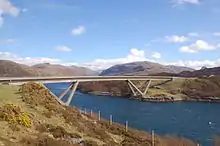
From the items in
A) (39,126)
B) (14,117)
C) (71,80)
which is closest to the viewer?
(14,117)

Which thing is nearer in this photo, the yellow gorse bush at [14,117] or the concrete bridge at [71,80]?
the yellow gorse bush at [14,117]

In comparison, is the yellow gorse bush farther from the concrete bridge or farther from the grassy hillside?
the concrete bridge

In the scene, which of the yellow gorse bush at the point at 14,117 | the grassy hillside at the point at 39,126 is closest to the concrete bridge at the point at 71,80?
the grassy hillside at the point at 39,126

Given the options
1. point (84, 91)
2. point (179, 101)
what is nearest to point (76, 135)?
point (179, 101)

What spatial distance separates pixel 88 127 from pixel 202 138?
29.5 m

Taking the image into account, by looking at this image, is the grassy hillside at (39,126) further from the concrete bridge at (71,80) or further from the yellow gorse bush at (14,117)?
the concrete bridge at (71,80)

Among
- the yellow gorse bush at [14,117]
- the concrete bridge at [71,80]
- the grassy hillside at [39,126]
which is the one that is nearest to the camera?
the grassy hillside at [39,126]

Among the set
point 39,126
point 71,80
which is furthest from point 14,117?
point 71,80

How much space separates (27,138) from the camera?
17.2m

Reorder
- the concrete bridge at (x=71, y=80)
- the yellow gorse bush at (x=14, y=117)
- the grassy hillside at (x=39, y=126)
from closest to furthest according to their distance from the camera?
1. the grassy hillside at (x=39, y=126)
2. the yellow gorse bush at (x=14, y=117)
3. the concrete bridge at (x=71, y=80)


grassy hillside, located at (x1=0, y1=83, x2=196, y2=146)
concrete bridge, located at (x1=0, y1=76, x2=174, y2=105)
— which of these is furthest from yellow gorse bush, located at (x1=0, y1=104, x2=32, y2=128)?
concrete bridge, located at (x1=0, y1=76, x2=174, y2=105)

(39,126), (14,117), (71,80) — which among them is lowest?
(39,126)

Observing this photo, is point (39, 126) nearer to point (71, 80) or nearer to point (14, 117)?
point (14, 117)

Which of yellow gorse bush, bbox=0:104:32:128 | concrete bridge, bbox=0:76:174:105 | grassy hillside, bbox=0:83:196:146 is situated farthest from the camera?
concrete bridge, bbox=0:76:174:105
